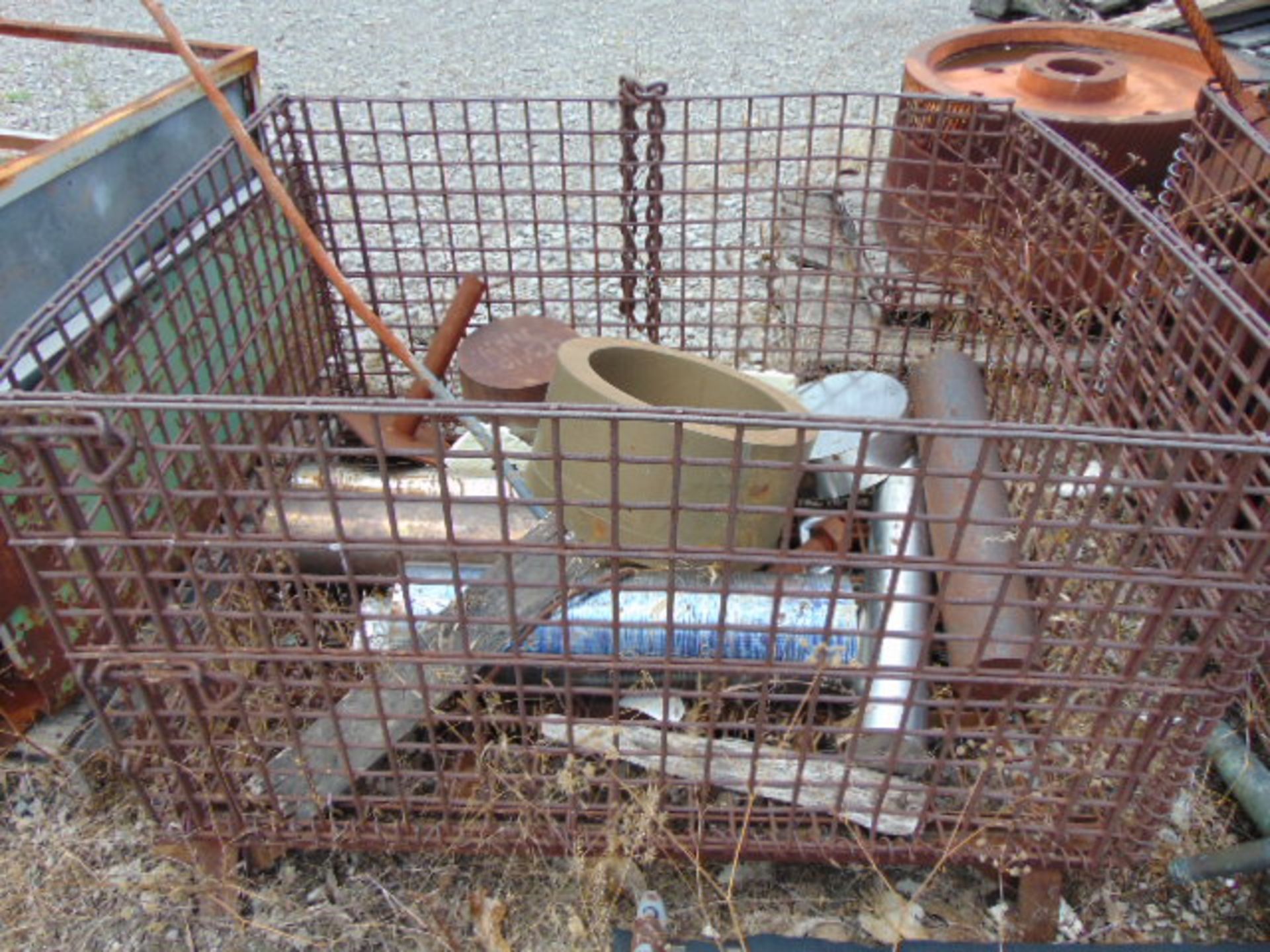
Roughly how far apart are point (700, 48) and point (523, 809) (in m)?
8.76

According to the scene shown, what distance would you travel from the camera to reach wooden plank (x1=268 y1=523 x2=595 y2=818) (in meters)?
2.14

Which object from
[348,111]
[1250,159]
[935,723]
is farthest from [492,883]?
[348,111]

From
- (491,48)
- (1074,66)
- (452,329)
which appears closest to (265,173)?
(452,329)

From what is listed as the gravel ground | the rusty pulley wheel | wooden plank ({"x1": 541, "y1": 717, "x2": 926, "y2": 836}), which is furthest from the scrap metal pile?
the gravel ground

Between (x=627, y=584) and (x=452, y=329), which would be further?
(x=452, y=329)

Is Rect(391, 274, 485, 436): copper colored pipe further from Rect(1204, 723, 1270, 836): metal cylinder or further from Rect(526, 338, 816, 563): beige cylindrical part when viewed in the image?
Rect(1204, 723, 1270, 836): metal cylinder

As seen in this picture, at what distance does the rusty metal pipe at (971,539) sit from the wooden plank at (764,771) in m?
0.29

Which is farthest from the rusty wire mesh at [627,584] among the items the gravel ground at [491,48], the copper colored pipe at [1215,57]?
the gravel ground at [491,48]

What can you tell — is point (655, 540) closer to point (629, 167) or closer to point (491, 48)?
point (629, 167)

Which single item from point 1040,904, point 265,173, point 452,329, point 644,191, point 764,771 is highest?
point 265,173

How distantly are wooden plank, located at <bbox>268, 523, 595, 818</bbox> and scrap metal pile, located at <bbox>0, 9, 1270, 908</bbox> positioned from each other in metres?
0.01

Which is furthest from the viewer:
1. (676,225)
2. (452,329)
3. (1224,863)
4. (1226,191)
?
(676,225)

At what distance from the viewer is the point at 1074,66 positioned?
4.65m

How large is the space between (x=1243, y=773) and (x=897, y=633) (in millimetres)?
1254
